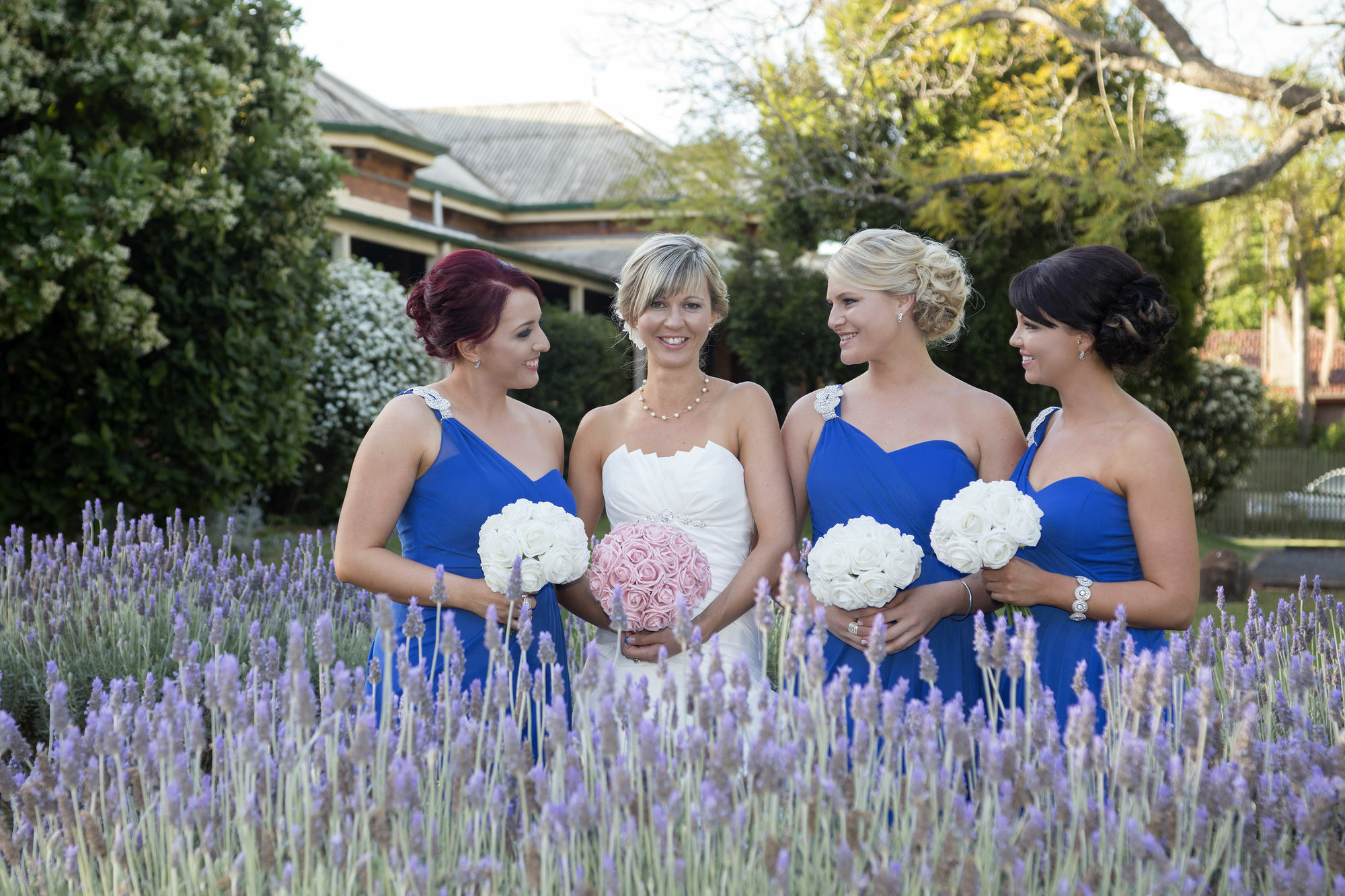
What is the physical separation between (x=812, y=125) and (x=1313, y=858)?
1143cm

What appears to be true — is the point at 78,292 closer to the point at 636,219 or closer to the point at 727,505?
the point at 727,505

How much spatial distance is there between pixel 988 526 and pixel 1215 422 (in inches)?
582

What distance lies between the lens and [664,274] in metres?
3.51

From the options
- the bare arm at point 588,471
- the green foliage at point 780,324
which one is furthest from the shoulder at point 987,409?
the green foliage at point 780,324

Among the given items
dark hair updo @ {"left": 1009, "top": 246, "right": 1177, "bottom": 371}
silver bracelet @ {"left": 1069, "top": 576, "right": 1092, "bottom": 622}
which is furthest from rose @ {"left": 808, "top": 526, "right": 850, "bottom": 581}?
dark hair updo @ {"left": 1009, "top": 246, "right": 1177, "bottom": 371}

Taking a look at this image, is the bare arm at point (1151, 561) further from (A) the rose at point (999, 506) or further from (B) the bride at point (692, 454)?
(B) the bride at point (692, 454)

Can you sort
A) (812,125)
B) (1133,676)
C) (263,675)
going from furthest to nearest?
1. (812,125)
2. (263,675)
3. (1133,676)

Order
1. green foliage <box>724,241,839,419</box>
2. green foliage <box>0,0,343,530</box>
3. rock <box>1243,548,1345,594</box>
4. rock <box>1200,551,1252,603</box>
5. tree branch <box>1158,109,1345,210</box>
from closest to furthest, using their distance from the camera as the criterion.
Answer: green foliage <box>0,0,343,530</box>
rock <box>1200,551,1252,603</box>
tree branch <box>1158,109,1345,210</box>
rock <box>1243,548,1345,594</box>
green foliage <box>724,241,839,419</box>

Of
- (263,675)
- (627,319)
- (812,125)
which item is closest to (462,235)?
(812,125)

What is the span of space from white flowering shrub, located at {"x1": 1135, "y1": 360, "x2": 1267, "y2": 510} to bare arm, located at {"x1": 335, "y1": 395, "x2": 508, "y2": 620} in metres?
14.0

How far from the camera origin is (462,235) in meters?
19.9

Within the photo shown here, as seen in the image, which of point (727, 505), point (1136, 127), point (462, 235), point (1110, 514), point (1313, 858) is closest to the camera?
point (1313, 858)

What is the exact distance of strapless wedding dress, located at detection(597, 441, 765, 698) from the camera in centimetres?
361

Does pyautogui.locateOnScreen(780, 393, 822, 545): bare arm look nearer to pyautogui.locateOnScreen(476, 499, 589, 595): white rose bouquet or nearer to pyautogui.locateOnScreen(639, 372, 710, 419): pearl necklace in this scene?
pyautogui.locateOnScreen(639, 372, 710, 419): pearl necklace
